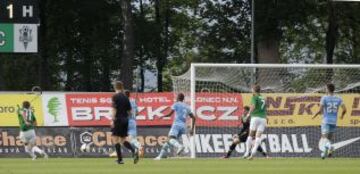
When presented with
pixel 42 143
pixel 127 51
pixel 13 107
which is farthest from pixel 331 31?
pixel 13 107

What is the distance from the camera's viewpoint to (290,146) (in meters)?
34.5

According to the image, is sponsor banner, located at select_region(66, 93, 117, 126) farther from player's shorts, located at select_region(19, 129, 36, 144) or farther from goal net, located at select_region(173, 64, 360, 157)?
player's shorts, located at select_region(19, 129, 36, 144)

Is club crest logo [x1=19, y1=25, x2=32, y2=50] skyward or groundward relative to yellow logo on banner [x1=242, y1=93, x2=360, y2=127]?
skyward

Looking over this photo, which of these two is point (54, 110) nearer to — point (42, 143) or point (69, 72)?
point (42, 143)

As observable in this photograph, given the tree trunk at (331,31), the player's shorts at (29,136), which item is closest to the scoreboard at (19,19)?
the player's shorts at (29,136)

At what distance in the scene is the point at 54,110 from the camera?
35.2 m

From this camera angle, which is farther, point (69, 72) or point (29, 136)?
point (69, 72)

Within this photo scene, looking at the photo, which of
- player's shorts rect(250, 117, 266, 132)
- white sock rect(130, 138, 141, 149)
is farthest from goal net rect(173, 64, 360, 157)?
white sock rect(130, 138, 141, 149)

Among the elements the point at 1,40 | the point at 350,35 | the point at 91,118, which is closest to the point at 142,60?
the point at 350,35

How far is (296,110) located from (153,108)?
487 centimetres

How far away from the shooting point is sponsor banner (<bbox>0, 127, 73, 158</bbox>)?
34719 millimetres

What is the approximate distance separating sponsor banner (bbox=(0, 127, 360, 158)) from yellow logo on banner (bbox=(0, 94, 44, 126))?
0.93ft

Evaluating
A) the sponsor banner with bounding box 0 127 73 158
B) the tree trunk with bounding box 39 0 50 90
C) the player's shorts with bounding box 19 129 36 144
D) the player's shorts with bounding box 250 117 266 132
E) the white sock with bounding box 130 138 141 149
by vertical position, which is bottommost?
the sponsor banner with bounding box 0 127 73 158

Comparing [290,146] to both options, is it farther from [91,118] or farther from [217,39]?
[217,39]
